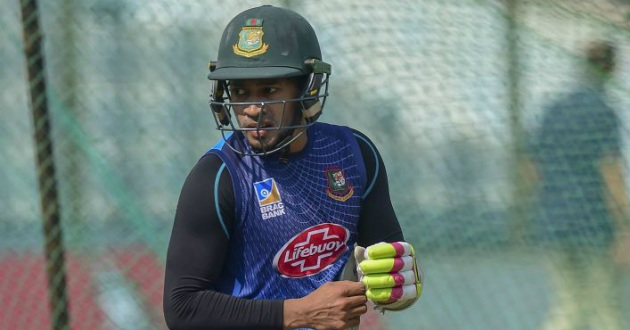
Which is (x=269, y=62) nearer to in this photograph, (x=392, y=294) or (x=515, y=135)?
(x=392, y=294)

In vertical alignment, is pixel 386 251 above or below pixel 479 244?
above

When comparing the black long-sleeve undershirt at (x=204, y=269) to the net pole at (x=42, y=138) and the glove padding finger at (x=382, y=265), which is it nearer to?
the glove padding finger at (x=382, y=265)

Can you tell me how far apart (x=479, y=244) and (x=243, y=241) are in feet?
7.30

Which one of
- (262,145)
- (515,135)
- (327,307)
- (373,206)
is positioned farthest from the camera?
(515,135)

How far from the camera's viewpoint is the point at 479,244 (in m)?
4.89

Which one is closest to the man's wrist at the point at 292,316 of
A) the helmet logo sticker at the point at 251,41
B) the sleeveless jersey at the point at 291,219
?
the sleeveless jersey at the point at 291,219

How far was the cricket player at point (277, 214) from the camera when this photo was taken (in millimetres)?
2770

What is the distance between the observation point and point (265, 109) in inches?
114

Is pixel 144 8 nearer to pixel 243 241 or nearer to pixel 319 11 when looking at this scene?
pixel 319 11

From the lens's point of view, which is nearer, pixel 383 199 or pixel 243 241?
pixel 243 241

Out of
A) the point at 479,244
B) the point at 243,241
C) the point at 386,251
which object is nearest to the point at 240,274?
the point at 243,241

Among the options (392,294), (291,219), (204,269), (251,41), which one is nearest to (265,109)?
(251,41)

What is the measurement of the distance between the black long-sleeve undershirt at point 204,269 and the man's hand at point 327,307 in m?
0.04

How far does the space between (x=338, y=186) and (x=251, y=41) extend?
17.3 inches
